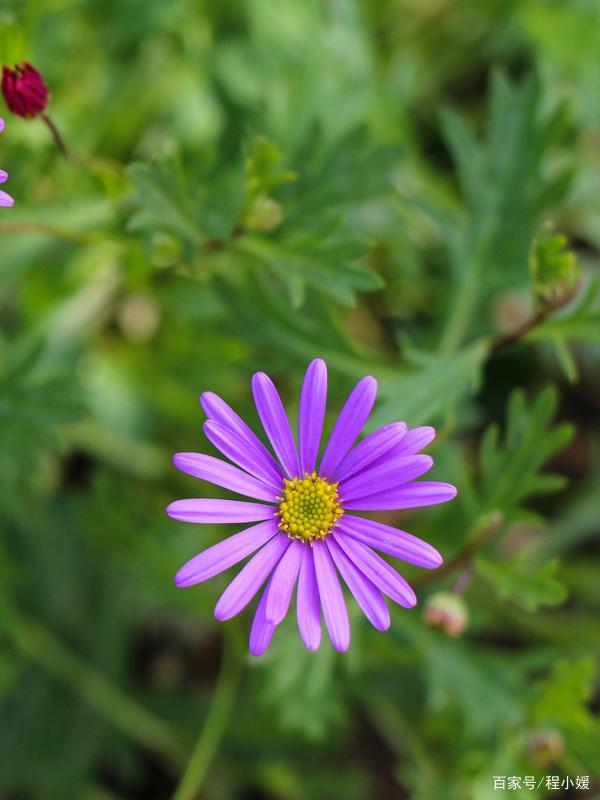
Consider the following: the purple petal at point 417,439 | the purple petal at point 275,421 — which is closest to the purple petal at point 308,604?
the purple petal at point 275,421

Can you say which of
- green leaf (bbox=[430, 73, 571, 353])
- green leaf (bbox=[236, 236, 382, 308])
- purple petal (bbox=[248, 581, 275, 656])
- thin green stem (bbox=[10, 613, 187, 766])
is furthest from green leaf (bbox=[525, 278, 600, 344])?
thin green stem (bbox=[10, 613, 187, 766])

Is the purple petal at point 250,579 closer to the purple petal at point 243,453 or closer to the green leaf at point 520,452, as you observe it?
the purple petal at point 243,453

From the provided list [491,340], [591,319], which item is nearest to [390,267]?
[491,340]

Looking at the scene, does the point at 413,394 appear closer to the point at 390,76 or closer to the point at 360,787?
the point at 360,787

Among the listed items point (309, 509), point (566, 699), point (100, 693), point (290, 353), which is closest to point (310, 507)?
point (309, 509)

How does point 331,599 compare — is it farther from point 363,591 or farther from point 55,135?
point 55,135
